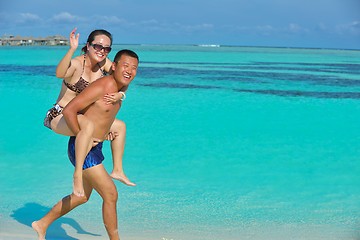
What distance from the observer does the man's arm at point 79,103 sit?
3.29 metres

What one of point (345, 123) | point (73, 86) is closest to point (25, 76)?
point (345, 123)

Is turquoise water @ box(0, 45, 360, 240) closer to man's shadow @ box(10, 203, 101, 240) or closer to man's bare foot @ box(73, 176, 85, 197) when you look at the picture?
man's shadow @ box(10, 203, 101, 240)

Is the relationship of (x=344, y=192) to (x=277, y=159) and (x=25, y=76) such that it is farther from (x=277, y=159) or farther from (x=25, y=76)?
(x=25, y=76)

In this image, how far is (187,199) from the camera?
5.89 meters

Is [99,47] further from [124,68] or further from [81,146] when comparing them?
[81,146]

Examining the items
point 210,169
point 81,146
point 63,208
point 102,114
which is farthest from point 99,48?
point 210,169

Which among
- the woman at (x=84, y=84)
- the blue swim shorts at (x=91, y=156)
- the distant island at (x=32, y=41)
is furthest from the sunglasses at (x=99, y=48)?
the distant island at (x=32, y=41)

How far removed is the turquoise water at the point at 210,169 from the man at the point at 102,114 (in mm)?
1081

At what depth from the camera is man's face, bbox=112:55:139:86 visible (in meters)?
3.30

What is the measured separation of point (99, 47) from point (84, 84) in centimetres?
30

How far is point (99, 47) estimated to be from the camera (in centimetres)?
354

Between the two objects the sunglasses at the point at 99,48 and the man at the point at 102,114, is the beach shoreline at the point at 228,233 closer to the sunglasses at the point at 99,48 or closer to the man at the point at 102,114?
the man at the point at 102,114

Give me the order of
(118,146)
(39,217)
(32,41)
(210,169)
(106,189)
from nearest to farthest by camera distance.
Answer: (106,189)
(118,146)
(39,217)
(210,169)
(32,41)

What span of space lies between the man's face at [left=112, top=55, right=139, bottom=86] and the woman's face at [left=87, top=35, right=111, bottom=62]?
0.23 metres
